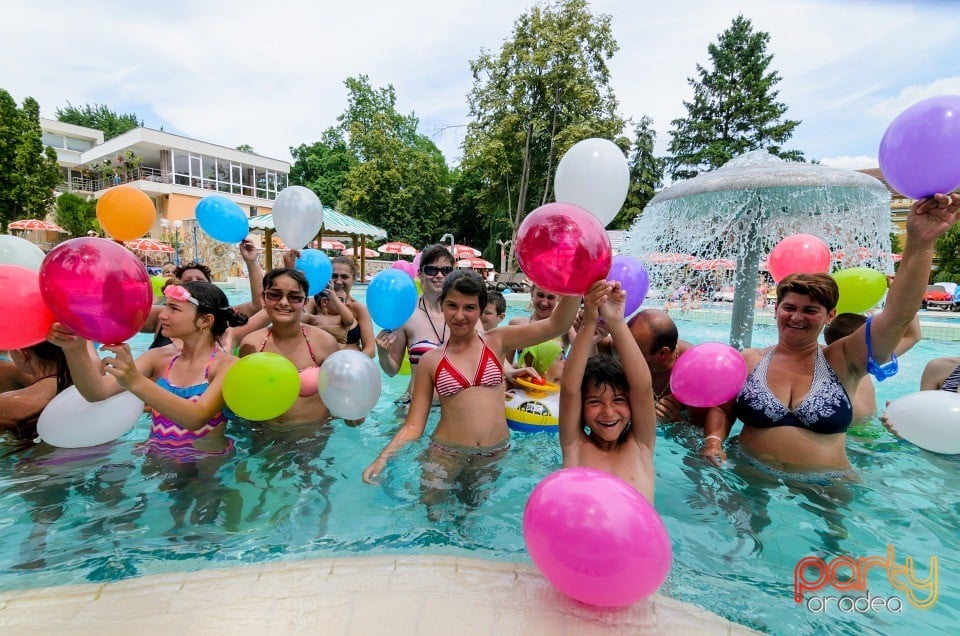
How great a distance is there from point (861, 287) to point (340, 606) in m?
4.40

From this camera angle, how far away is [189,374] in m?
3.03

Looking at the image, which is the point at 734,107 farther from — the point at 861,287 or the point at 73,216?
the point at 73,216

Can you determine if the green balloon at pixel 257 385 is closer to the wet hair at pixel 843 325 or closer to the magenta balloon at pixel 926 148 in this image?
the magenta balloon at pixel 926 148

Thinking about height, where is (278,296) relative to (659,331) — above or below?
above

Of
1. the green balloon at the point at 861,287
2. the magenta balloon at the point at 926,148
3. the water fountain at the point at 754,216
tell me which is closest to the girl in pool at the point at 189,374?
the magenta balloon at the point at 926,148

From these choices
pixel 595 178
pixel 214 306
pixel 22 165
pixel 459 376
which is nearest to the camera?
pixel 459 376

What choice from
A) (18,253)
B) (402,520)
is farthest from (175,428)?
(402,520)

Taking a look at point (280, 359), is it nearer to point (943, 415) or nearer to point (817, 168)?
point (943, 415)

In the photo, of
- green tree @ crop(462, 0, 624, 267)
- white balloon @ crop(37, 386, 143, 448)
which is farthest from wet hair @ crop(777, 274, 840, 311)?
green tree @ crop(462, 0, 624, 267)

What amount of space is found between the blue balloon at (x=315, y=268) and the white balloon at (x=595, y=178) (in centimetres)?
267

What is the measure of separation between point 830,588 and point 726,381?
3.79ft

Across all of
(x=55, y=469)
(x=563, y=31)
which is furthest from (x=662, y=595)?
(x=563, y=31)

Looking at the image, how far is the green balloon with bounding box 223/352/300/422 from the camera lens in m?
2.84

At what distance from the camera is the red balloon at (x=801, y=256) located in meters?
4.27
